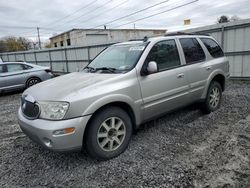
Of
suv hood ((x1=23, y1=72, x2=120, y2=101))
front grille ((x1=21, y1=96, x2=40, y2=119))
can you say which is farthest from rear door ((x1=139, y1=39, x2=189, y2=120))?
front grille ((x1=21, y1=96, x2=40, y2=119))

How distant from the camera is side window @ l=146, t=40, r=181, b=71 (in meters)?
3.66

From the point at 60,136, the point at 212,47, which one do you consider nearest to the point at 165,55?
the point at 212,47

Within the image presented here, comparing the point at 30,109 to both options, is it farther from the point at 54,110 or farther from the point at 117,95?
the point at 117,95

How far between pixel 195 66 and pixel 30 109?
10.3 ft

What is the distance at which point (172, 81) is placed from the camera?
3.80 metres

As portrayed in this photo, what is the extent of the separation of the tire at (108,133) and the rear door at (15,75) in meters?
7.33

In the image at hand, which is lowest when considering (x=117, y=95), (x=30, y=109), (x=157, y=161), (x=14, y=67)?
(x=157, y=161)

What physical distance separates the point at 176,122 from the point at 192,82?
90 cm

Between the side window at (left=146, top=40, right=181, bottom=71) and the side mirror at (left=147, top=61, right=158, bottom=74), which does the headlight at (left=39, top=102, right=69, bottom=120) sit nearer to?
the side mirror at (left=147, top=61, right=158, bottom=74)

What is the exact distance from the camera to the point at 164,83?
3662 mm

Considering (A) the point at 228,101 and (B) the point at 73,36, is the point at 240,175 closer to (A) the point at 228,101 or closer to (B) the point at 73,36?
(A) the point at 228,101

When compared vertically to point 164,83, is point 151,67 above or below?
above

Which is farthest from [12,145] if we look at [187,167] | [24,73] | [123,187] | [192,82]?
[24,73]

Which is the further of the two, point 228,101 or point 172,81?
point 228,101
